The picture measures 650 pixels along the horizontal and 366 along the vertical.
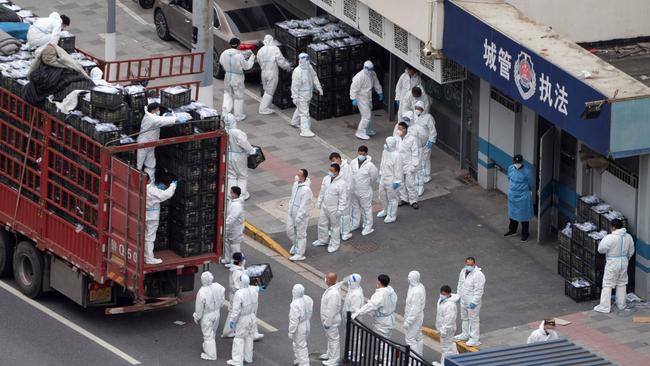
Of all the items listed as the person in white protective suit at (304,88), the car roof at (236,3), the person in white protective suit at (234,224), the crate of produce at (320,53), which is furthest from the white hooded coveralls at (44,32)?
the car roof at (236,3)

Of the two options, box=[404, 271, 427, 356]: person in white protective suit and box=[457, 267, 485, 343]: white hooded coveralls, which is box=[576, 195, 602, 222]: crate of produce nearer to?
box=[457, 267, 485, 343]: white hooded coveralls

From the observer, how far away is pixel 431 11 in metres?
31.9

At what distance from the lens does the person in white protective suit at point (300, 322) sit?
26484mm

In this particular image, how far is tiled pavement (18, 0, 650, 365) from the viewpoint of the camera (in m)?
27.8

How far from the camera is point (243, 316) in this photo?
87.9ft

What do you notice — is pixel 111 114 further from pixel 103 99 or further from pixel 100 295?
pixel 100 295

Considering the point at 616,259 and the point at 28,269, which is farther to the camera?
the point at 28,269

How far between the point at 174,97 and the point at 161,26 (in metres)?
12.4

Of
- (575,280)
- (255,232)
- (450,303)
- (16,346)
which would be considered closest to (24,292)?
(16,346)


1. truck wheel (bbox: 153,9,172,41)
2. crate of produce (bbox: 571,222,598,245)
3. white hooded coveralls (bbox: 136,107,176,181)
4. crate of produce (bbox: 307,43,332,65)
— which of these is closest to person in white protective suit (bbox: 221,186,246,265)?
white hooded coveralls (bbox: 136,107,176,181)

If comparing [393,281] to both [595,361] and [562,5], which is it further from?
[595,361]

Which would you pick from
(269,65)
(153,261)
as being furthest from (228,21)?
(153,261)

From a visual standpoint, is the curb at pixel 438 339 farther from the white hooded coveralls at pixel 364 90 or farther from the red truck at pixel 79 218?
the white hooded coveralls at pixel 364 90

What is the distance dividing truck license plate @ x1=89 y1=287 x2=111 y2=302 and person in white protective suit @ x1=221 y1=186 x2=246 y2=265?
224 cm
